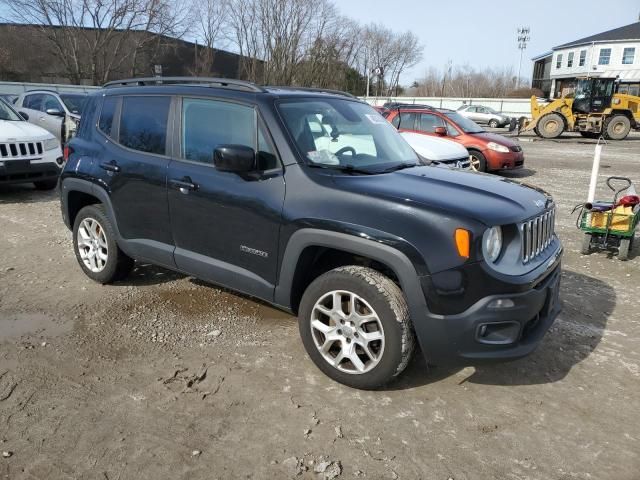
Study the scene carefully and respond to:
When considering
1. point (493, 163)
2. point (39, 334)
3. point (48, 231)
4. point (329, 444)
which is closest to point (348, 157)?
point (329, 444)

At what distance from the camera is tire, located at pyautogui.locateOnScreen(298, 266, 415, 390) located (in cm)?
295

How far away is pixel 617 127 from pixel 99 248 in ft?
83.7

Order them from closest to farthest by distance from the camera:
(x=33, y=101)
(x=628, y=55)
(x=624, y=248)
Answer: (x=624, y=248), (x=33, y=101), (x=628, y=55)

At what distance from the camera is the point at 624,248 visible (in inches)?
232

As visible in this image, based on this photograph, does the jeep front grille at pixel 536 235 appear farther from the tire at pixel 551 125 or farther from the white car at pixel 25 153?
the tire at pixel 551 125

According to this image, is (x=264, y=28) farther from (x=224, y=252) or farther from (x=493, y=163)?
(x=224, y=252)

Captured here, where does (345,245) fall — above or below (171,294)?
above

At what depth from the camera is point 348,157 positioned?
143 inches

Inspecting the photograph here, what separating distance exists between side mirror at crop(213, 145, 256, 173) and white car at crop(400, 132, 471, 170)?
6.16m

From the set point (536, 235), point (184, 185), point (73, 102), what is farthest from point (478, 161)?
point (73, 102)

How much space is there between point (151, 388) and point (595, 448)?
8.64ft

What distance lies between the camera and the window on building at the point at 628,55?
158 feet

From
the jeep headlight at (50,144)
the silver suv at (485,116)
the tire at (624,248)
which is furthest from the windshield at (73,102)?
the silver suv at (485,116)

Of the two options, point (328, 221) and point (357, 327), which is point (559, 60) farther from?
point (357, 327)
